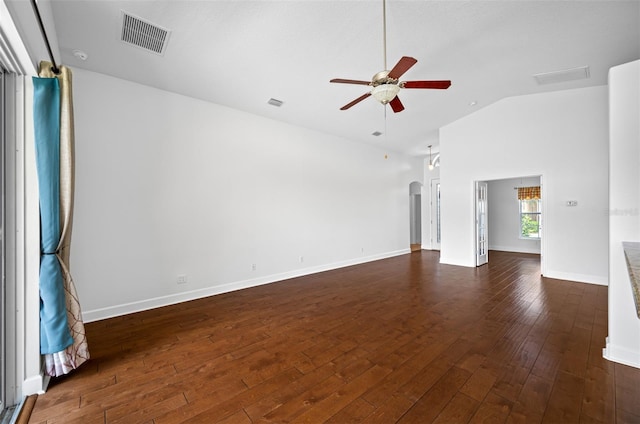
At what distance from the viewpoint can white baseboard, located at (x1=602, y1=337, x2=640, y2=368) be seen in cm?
217

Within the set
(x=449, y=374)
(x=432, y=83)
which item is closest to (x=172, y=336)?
(x=449, y=374)

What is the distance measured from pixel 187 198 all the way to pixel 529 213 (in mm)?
9341

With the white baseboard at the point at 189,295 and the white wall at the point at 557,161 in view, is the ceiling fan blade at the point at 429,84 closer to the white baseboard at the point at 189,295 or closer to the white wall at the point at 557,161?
the white baseboard at the point at 189,295

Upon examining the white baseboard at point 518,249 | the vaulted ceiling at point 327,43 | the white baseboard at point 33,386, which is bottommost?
the white baseboard at point 33,386

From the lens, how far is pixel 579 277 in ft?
15.5

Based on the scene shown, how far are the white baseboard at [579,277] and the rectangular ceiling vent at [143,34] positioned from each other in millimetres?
7163

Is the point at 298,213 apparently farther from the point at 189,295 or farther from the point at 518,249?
the point at 518,249

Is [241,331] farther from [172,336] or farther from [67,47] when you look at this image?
[67,47]

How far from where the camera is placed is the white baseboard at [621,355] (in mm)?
2174

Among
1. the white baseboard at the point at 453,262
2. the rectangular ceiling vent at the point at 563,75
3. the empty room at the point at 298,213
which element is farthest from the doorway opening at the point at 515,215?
the rectangular ceiling vent at the point at 563,75

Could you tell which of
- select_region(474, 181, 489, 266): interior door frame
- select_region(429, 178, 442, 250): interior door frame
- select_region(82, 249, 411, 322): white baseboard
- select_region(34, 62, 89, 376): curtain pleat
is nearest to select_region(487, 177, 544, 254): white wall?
select_region(429, 178, 442, 250): interior door frame

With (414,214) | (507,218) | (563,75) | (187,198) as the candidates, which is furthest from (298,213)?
(507,218)

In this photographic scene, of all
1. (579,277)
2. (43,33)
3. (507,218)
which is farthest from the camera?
Result: (507,218)

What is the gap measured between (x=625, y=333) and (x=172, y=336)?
428 centimetres
